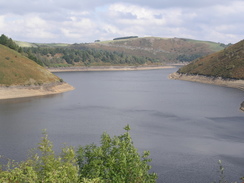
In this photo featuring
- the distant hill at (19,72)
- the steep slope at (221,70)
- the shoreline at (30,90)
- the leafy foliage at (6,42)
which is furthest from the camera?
the leafy foliage at (6,42)

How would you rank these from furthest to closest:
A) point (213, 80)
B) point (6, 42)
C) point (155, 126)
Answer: point (213, 80) → point (6, 42) → point (155, 126)

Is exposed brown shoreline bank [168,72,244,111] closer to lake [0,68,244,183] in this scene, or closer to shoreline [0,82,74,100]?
lake [0,68,244,183]

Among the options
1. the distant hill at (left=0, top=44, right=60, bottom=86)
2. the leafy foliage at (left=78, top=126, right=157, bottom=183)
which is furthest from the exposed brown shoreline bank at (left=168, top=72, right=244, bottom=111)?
the leafy foliage at (left=78, top=126, right=157, bottom=183)

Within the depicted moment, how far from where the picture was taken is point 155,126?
65.4 meters

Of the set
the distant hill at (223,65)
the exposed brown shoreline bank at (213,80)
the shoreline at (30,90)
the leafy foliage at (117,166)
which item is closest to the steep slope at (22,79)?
the shoreline at (30,90)

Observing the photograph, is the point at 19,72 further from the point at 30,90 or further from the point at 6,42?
the point at 6,42

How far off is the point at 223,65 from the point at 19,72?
365 feet

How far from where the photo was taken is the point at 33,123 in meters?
68.1

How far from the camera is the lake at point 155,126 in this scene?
43.2m

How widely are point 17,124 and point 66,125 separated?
11753mm

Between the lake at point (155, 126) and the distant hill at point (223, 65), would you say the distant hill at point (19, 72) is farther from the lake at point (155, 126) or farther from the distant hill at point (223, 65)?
the distant hill at point (223, 65)

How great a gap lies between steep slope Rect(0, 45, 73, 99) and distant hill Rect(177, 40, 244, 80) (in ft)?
276

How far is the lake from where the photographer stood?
1702 inches

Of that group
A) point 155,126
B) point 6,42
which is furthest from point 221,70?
point 6,42
